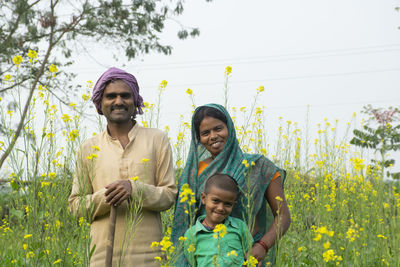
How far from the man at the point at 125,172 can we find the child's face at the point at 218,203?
268mm

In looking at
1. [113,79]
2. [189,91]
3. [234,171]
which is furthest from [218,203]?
[189,91]

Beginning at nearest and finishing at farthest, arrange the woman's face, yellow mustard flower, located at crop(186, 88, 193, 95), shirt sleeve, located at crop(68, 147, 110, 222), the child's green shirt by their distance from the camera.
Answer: the child's green shirt, shirt sleeve, located at crop(68, 147, 110, 222), the woman's face, yellow mustard flower, located at crop(186, 88, 193, 95)

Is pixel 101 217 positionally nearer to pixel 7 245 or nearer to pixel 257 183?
pixel 257 183

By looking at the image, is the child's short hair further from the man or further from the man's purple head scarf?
the man's purple head scarf

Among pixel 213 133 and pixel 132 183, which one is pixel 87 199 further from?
pixel 213 133

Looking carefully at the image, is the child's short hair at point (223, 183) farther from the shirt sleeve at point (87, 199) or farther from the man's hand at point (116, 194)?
the shirt sleeve at point (87, 199)

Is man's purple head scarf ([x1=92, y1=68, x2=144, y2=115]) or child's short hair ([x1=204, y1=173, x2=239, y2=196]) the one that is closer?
child's short hair ([x1=204, y1=173, x2=239, y2=196])

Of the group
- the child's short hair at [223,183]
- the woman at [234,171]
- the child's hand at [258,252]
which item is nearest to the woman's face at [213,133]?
the woman at [234,171]

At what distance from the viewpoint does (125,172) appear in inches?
Answer: 85.6

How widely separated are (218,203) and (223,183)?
0.09 metres

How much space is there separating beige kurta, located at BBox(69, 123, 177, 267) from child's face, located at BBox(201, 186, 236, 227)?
10.6 inches

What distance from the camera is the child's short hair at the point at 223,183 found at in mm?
1929

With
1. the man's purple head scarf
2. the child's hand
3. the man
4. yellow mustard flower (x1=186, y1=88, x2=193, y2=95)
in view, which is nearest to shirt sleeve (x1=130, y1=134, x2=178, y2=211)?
the man

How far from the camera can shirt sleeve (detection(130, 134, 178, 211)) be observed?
2.03 meters
